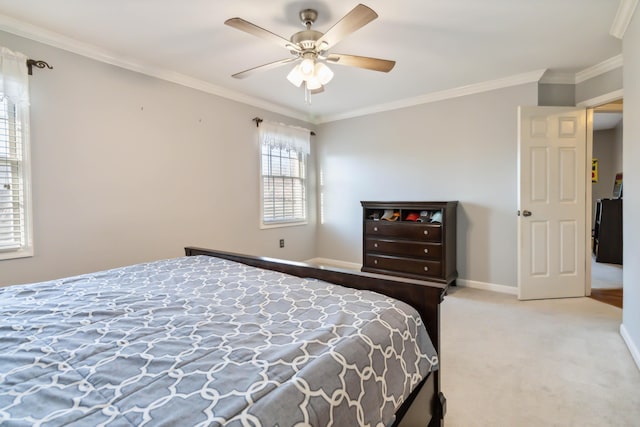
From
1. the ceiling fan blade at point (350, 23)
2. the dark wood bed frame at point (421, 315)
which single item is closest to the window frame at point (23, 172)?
the ceiling fan blade at point (350, 23)

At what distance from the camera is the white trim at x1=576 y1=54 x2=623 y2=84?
2888mm

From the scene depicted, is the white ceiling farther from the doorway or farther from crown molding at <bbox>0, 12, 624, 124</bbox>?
the doorway

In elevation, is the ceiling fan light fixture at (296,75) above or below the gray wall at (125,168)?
above

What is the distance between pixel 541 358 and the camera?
2094mm

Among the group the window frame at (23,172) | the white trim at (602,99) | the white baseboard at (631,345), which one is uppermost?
the white trim at (602,99)

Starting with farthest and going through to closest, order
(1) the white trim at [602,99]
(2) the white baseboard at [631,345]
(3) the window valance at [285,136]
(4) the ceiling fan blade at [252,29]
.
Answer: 1. (3) the window valance at [285,136]
2. (1) the white trim at [602,99]
3. (2) the white baseboard at [631,345]
4. (4) the ceiling fan blade at [252,29]

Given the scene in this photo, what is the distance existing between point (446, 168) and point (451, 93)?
88 centimetres

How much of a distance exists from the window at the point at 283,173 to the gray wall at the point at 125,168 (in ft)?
0.85

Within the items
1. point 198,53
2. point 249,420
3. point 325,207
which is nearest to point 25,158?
point 198,53

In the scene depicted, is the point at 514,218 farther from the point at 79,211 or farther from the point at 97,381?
the point at 79,211

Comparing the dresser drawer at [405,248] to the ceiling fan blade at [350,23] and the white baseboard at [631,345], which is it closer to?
the white baseboard at [631,345]

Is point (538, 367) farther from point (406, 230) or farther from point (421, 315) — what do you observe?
point (406, 230)

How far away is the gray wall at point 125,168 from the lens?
2.43 metres

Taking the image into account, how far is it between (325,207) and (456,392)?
346cm
